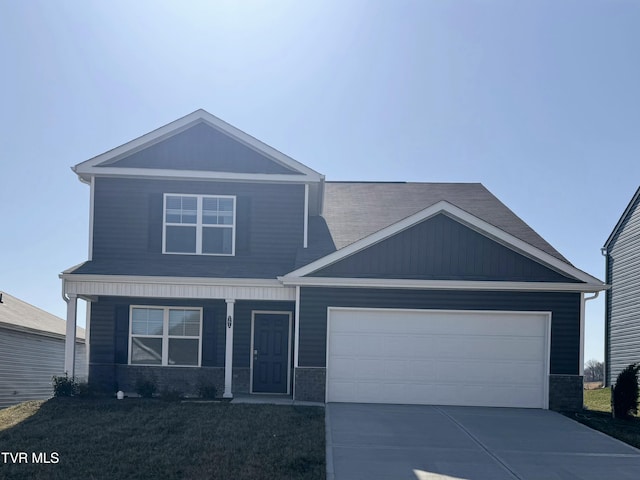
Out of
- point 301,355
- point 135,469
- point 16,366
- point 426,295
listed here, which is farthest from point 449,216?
point 16,366

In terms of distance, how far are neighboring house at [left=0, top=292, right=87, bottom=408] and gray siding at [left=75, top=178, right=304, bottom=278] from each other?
14.1 feet

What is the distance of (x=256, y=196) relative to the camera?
14875 millimetres

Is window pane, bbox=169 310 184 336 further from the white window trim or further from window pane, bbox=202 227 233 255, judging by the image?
window pane, bbox=202 227 233 255

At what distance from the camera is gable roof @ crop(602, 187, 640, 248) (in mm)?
20702

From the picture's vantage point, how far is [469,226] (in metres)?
13.4

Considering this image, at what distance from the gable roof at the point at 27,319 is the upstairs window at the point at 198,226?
6021mm

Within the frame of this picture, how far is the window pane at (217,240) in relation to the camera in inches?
583

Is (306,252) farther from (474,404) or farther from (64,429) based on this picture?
(64,429)

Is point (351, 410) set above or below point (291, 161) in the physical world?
below

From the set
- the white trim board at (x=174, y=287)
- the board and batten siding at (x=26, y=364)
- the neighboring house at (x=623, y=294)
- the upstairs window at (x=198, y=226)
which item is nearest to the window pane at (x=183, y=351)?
the white trim board at (x=174, y=287)

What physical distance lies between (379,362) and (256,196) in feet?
16.1

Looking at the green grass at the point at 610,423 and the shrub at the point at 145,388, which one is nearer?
the green grass at the point at 610,423

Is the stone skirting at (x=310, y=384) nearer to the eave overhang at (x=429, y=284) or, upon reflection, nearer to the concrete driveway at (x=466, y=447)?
the concrete driveway at (x=466, y=447)

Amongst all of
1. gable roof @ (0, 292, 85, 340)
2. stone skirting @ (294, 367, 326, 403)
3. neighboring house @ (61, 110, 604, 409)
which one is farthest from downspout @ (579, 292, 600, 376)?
gable roof @ (0, 292, 85, 340)
